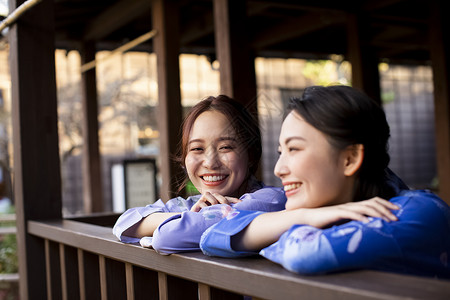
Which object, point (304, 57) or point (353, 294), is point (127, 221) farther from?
point (304, 57)

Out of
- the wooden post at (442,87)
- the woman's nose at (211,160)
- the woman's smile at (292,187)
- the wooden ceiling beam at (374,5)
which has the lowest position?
the woman's smile at (292,187)

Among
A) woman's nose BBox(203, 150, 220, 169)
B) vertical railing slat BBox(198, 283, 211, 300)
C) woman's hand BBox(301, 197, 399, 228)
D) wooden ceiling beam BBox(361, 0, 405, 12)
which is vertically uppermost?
wooden ceiling beam BBox(361, 0, 405, 12)

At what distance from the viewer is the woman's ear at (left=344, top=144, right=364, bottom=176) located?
1011mm

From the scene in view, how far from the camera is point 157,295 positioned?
154 centimetres

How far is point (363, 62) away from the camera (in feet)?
18.1

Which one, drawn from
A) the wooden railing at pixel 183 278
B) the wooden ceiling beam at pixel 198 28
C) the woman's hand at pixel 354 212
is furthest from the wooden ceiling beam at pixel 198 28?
the woman's hand at pixel 354 212

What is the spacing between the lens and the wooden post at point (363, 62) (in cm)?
525

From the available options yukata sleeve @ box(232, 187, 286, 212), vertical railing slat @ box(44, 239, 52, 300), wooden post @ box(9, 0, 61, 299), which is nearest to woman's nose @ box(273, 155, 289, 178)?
yukata sleeve @ box(232, 187, 286, 212)

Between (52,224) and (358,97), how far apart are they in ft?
5.17

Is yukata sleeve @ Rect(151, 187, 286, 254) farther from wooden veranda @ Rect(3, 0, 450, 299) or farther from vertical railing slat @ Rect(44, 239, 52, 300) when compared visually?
vertical railing slat @ Rect(44, 239, 52, 300)

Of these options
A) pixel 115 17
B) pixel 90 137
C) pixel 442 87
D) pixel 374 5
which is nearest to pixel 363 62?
pixel 374 5

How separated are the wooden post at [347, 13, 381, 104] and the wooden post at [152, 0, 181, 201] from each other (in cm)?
186

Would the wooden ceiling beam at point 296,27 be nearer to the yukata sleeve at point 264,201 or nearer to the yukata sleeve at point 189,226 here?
the yukata sleeve at point 264,201

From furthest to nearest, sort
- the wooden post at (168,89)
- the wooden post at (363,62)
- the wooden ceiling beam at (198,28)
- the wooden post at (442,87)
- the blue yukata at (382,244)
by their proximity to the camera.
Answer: the wooden ceiling beam at (198,28) < the wooden post at (363,62) < the wooden post at (442,87) < the wooden post at (168,89) < the blue yukata at (382,244)
